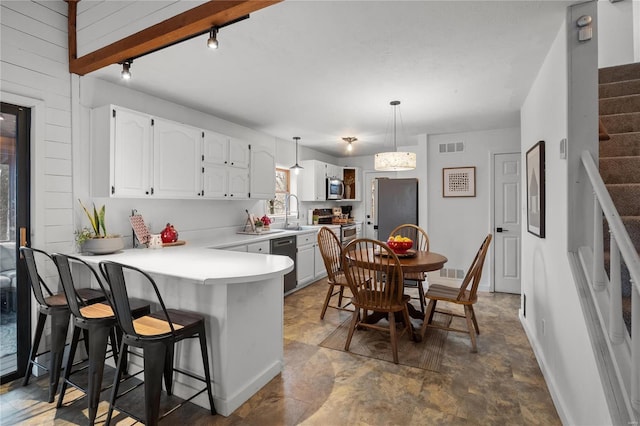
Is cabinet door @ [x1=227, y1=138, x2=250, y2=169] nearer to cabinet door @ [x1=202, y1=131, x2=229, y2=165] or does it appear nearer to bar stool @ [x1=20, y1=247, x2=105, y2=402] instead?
cabinet door @ [x1=202, y1=131, x2=229, y2=165]

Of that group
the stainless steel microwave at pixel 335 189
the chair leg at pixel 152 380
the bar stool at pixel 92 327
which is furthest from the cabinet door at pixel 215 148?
the stainless steel microwave at pixel 335 189

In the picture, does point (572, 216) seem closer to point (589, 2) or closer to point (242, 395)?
point (589, 2)

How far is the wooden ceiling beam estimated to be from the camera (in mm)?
1762

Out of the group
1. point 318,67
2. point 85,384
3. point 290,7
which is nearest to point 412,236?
point 318,67

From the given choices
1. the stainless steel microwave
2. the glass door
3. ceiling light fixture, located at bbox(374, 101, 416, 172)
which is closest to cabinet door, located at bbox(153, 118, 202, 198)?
the glass door

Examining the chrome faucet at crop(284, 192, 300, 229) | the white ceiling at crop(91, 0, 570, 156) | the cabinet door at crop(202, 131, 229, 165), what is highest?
the white ceiling at crop(91, 0, 570, 156)

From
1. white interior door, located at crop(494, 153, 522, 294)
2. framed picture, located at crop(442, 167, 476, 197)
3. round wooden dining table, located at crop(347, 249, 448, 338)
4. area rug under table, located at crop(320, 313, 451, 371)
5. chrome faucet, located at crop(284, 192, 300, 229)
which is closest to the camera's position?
area rug under table, located at crop(320, 313, 451, 371)

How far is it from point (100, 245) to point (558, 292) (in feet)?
11.0

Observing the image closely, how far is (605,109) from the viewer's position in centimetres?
266

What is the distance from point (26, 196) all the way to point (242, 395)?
2.15 meters

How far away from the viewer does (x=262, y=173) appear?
14.9ft

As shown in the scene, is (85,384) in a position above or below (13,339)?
below

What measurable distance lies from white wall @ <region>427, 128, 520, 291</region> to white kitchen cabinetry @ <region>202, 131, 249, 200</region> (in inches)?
114

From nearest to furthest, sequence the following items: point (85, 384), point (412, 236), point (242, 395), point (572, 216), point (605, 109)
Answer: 1. point (572, 216)
2. point (242, 395)
3. point (85, 384)
4. point (605, 109)
5. point (412, 236)
